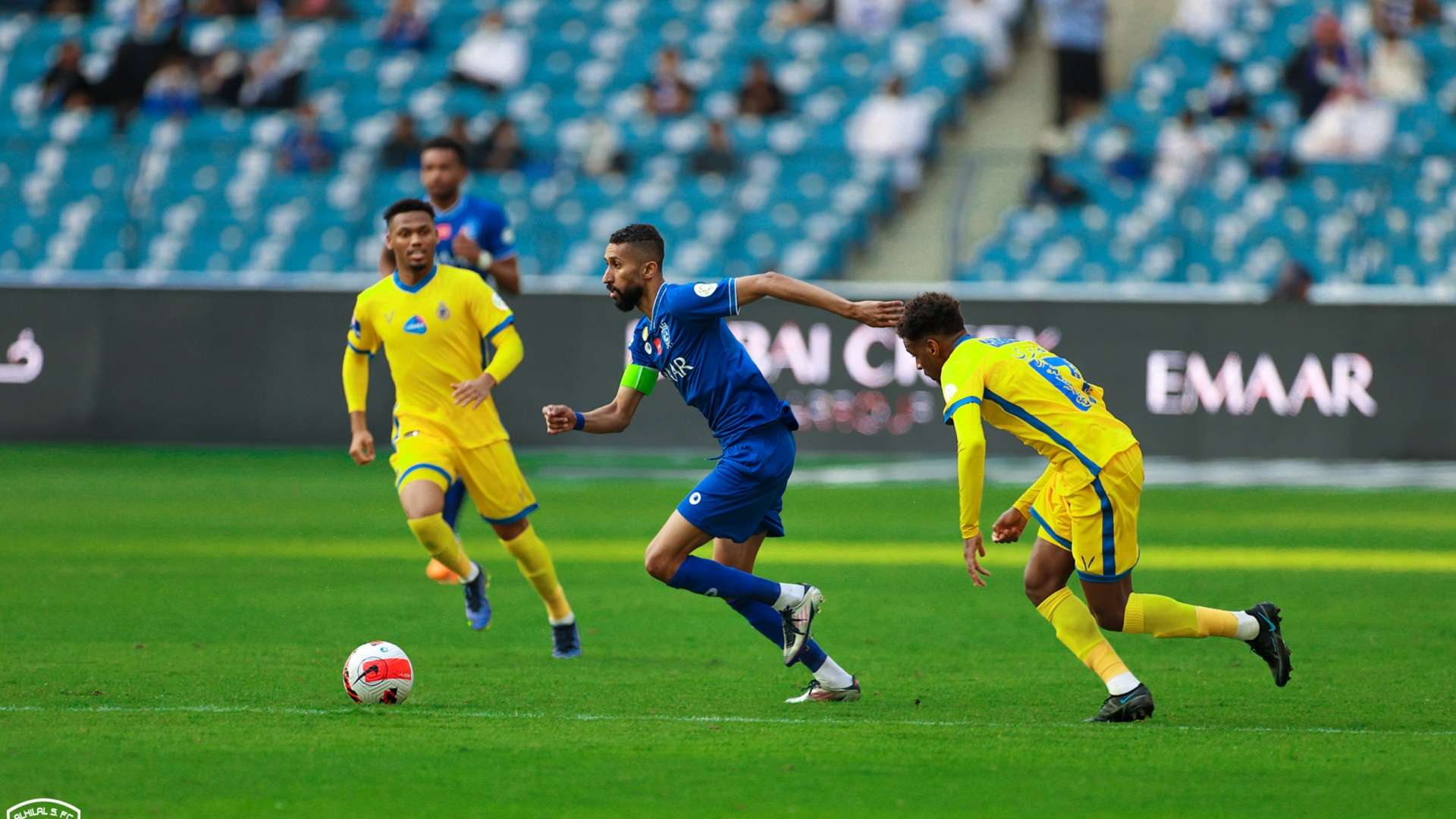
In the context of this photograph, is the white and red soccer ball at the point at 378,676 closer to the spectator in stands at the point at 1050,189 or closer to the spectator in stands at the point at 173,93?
the spectator in stands at the point at 1050,189

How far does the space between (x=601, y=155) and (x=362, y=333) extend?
12.7 m

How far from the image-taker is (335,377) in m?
19.7

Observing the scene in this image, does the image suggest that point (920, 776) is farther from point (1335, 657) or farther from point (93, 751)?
point (1335, 657)

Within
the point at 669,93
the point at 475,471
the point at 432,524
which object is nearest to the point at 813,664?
the point at 432,524

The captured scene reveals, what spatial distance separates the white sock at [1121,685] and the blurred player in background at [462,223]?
513 cm

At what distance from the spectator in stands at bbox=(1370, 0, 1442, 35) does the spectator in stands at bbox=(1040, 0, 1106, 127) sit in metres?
3.37

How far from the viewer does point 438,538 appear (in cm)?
891

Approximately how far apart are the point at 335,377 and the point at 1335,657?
1311 centimetres

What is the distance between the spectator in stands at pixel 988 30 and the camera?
23.8 meters

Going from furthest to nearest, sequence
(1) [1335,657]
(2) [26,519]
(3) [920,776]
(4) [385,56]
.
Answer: (4) [385,56] < (2) [26,519] < (1) [1335,657] < (3) [920,776]

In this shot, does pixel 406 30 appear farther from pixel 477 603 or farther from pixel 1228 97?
pixel 477 603

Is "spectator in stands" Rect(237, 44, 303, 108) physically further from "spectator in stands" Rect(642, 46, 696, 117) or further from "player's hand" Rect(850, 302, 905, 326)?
"player's hand" Rect(850, 302, 905, 326)

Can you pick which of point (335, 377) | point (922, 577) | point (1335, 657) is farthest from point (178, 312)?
point (1335, 657)

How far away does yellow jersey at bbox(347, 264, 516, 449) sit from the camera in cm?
936
